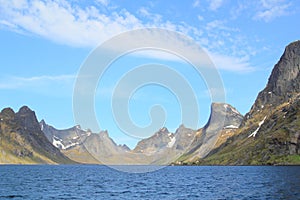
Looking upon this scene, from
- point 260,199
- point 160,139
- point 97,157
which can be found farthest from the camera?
point 260,199

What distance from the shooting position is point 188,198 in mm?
73688

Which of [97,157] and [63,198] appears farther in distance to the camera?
→ [63,198]

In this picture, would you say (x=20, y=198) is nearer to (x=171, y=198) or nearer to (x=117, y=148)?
(x=171, y=198)

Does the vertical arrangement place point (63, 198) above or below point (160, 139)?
below

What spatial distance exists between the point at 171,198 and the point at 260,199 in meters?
16.6

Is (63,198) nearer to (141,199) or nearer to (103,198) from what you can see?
(103,198)

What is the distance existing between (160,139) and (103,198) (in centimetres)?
1884

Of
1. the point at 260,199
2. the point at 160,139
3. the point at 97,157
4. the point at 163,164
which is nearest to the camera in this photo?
the point at 97,157

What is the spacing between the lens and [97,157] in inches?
1449

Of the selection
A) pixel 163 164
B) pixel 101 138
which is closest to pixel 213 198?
pixel 163 164

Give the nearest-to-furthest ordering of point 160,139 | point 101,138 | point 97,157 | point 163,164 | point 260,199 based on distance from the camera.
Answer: point 101,138, point 97,157, point 163,164, point 160,139, point 260,199

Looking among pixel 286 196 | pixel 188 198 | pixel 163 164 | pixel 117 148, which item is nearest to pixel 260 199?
pixel 286 196

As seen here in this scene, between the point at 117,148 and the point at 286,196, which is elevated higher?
the point at 117,148

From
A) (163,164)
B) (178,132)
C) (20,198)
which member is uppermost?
(178,132)
